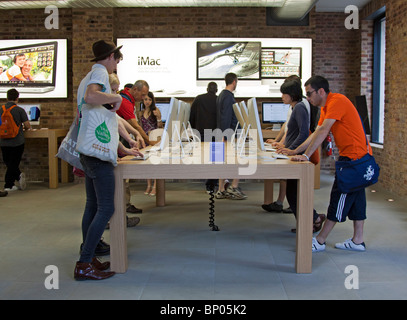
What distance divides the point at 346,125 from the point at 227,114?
9.30 feet

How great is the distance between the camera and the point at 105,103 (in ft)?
10.2

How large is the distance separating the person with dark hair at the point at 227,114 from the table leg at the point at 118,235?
309 cm

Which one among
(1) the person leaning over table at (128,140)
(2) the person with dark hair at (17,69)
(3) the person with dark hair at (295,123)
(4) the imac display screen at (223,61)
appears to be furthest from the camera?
(2) the person with dark hair at (17,69)

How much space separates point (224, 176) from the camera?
135 inches

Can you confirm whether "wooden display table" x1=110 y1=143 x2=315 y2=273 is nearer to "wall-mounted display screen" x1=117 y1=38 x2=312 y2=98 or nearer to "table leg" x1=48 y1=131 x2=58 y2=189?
"table leg" x1=48 y1=131 x2=58 y2=189

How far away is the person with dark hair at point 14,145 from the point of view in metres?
7.36

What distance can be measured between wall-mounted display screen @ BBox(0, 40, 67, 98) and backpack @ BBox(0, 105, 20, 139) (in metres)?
1.28

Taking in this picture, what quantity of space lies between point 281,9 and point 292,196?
459cm

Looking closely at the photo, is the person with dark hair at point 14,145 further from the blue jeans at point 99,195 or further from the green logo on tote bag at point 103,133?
the green logo on tote bag at point 103,133

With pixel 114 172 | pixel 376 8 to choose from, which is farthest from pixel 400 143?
pixel 114 172

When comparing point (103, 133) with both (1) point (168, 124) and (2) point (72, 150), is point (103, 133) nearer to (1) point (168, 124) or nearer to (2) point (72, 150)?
(2) point (72, 150)

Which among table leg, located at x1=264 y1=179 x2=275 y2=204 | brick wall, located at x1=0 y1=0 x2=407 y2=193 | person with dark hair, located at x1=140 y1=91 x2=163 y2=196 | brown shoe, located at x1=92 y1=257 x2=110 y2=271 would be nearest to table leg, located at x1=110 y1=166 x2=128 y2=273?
brown shoe, located at x1=92 y1=257 x2=110 y2=271

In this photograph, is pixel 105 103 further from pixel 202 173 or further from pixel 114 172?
pixel 202 173

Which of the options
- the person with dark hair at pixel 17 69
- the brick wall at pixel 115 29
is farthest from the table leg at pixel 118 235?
the person with dark hair at pixel 17 69
